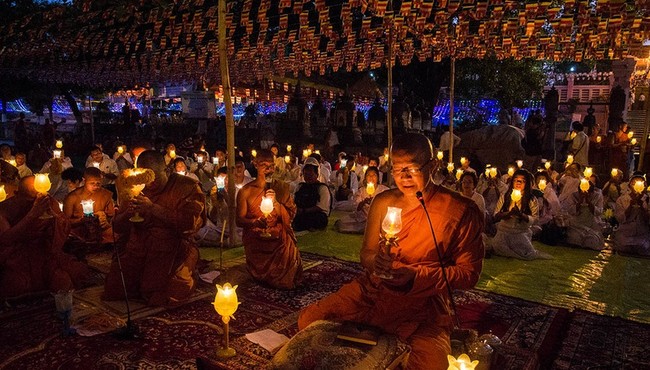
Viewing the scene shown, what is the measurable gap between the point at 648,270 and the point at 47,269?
319 inches

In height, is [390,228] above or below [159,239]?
above

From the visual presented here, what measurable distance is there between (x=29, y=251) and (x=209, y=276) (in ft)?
6.84

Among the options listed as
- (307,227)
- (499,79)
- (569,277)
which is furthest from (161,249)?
(499,79)

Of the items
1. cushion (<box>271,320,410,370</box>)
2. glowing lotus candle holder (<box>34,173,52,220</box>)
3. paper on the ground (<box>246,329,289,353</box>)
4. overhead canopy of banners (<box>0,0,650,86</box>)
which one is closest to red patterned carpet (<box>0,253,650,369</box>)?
paper on the ground (<box>246,329,289,353</box>)

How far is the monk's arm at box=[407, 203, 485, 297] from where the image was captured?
3.18 m

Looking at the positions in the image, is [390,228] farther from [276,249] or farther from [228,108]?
[228,108]

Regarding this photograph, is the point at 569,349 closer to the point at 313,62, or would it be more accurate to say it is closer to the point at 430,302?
the point at 430,302

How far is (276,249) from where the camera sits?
6.27 m

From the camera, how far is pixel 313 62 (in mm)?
15094

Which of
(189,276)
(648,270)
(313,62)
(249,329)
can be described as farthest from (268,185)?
(313,62)

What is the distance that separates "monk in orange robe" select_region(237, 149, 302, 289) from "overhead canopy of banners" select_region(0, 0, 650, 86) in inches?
126

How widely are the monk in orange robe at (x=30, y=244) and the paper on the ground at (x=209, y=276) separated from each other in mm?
1525

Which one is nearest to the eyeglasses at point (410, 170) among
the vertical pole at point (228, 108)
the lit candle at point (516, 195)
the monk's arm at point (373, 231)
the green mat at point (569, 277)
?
the monk's arm at point (373, 231)

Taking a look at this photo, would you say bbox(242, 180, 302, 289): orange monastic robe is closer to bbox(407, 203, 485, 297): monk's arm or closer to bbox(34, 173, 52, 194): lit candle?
bbox(34, 173, 52, 194): lit candle
